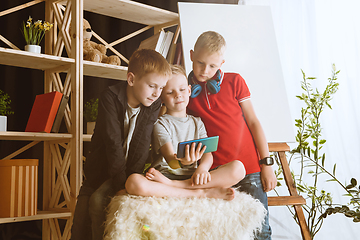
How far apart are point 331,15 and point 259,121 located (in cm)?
106

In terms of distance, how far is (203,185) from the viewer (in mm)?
1454

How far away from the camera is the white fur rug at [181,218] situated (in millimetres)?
1303

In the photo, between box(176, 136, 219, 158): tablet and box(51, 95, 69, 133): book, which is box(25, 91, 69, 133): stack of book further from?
box(176, 136, 219, 158): tablet

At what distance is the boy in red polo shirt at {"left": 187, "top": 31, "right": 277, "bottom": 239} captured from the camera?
1590 millimetres

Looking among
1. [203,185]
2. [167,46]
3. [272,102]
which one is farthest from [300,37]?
[203,185]

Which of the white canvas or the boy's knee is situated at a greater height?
the white canvas

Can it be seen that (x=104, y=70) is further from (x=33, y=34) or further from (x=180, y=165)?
(x=180, y=165)

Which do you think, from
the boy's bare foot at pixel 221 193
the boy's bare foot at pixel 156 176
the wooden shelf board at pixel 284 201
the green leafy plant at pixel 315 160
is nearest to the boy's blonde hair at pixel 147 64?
the boy's bare foot at pixel 156 176

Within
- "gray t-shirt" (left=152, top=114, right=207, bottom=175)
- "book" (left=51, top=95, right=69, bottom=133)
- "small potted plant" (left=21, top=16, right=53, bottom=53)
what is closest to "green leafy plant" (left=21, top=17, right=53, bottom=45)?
"small potted plant" (left=21, top=16, right=53, bottom=53)

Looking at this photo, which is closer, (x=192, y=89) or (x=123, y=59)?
(x=192, y=89)

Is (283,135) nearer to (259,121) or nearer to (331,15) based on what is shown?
(259,121)

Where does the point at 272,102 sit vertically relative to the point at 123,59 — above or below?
below

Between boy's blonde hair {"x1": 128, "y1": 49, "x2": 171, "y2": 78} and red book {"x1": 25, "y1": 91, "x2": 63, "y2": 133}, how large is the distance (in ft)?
1.66

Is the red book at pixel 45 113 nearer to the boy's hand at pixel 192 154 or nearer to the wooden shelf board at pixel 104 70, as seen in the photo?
the wooden shelf board at pixel 104 70
